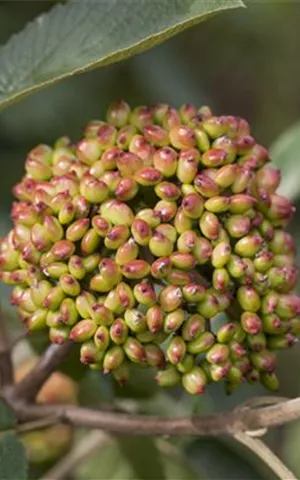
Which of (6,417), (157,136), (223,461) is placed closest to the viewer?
(157,136)

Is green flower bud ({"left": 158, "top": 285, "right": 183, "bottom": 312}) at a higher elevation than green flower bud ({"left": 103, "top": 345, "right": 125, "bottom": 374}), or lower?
higher

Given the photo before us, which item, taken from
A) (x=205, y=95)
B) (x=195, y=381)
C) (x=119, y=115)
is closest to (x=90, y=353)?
(x=195, y=381)

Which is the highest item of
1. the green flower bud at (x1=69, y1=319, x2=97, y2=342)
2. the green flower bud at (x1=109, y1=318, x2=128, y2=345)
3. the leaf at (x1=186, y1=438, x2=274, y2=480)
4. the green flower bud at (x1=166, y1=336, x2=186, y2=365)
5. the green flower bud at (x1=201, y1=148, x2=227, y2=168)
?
the green flower bud at (x1=201, y1=148, x2=227, y2=168)

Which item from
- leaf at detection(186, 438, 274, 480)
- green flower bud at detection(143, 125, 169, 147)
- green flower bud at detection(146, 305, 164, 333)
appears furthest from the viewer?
leaf at detection(186, 438, 274, 480)

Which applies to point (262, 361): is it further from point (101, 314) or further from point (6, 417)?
point (6, 417)

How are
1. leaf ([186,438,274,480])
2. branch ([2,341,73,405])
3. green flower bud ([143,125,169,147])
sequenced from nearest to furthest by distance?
green flower bud ([143,125,169,147]) → branch ([2,341,73,405]) → leaf ([186,438,274,480])

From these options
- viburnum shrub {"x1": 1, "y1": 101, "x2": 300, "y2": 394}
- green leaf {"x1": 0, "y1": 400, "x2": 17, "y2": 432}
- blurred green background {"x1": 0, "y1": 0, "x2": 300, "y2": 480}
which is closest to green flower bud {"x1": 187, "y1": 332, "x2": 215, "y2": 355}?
viburnum shrub {"x1": 1, "y1": 101, "x2": 300, "y2": 394}

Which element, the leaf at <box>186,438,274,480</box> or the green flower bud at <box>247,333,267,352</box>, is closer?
the green flower bud at <box>247,333,267,352</box>

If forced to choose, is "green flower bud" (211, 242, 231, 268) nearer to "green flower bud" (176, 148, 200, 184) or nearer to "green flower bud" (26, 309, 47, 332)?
"green flower bud" (176, 148, 200, 184)
